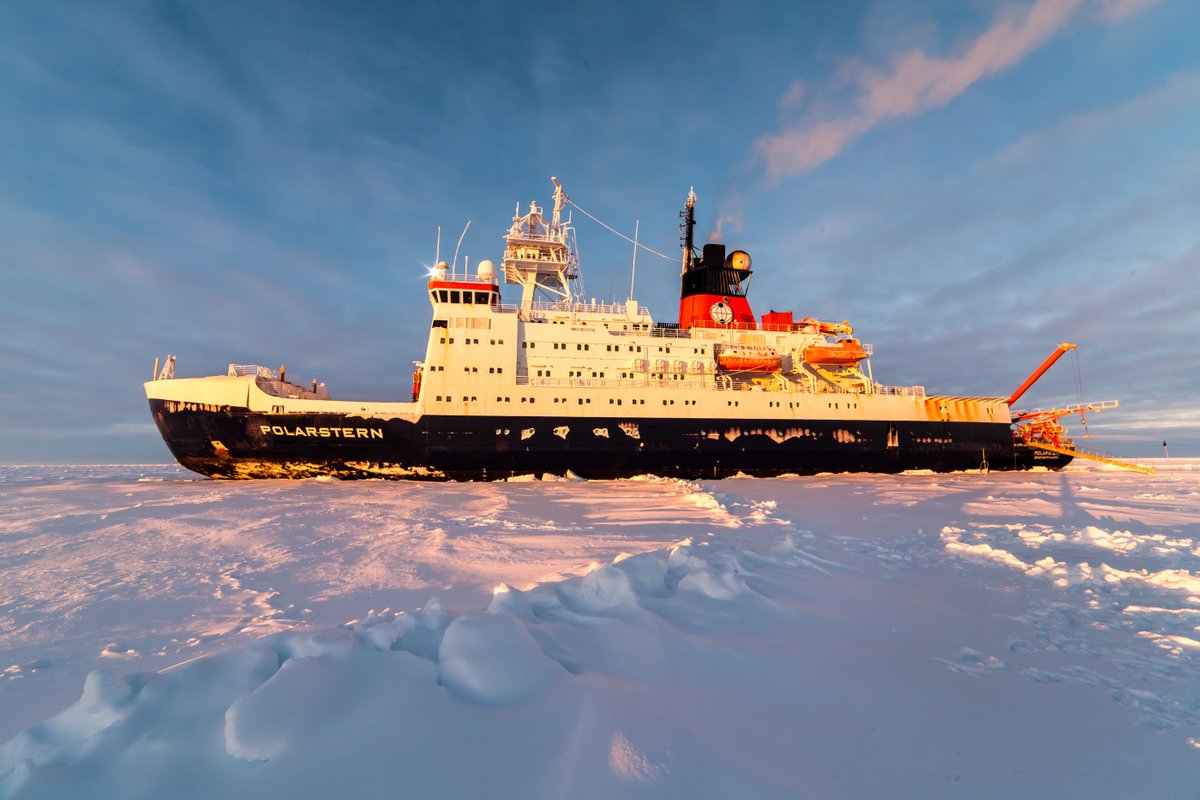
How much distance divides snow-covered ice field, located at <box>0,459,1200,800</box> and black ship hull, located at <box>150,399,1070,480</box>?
1138cm

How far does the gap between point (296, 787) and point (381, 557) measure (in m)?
4.01

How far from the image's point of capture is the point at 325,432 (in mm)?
16172

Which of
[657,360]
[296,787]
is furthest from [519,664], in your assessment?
[657,360]

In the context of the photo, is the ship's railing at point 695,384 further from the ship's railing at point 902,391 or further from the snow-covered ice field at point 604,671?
the snow-covered ice field at point 604,671

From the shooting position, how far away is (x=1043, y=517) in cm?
774

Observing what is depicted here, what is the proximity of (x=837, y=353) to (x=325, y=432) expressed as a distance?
72.7ft

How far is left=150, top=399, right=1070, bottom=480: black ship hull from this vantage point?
16094 millimetres

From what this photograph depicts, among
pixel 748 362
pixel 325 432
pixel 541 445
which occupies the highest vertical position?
pixel 748 362

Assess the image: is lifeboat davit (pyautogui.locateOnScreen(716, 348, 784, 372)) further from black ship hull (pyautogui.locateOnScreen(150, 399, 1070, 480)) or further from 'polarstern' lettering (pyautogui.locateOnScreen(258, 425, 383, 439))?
'polarstern' lettering (pyautogui.locateOnScreen(258, 425, 383, 439))

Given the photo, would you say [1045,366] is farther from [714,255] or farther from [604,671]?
[604,671]

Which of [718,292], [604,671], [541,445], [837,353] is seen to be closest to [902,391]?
[837,353]

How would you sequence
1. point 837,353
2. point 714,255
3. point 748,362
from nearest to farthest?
point 748,362
point 837,353
point 714,255

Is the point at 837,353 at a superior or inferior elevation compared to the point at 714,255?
inferior

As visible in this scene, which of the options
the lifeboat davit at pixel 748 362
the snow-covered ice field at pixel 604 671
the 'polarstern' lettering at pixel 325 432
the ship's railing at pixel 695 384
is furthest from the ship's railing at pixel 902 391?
the 'polarstern' lettering at pixel 325 432
